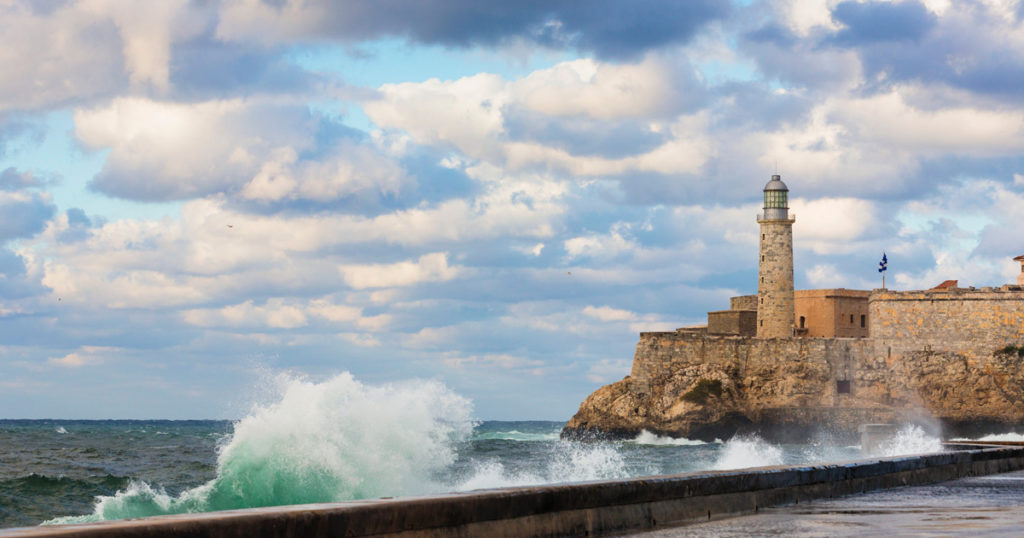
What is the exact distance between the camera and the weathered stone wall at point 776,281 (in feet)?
194

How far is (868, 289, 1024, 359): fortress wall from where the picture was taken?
53688 millimetres

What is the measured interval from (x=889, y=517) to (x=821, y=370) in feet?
164

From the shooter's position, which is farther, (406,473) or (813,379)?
(813,379)

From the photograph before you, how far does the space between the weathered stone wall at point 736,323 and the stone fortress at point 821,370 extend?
3238mm

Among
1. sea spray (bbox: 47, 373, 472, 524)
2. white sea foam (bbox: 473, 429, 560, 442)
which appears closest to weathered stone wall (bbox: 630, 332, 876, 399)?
white sea foam (bbox: 473, 429, 560, 442)

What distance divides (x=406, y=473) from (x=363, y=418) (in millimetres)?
1190

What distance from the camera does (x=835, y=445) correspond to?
179ft

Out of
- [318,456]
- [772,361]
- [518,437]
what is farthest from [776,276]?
[318,456]

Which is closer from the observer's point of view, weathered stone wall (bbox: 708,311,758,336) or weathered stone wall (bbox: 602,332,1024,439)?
weathered stone wall (bbox: 602,332,1024,439)

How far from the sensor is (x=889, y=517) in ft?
25.7

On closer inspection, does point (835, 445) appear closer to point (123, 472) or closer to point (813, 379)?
point (813, 379)

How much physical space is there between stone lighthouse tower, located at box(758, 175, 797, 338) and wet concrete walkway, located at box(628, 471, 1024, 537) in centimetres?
4943

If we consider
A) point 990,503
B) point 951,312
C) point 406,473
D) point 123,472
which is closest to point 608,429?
point 951,312

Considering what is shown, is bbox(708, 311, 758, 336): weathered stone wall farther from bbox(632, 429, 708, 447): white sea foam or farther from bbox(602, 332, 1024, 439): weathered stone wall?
bbox(632, 429, 708, 447): white sea foam
